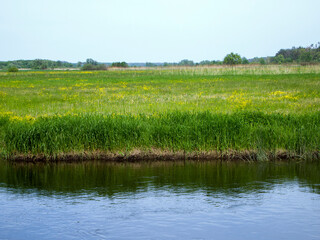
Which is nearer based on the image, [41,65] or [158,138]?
[158,138]

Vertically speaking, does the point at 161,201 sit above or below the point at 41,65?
below

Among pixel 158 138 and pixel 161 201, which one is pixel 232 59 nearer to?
pixel 158 138

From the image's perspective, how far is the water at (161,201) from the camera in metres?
9.20

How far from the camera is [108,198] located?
1145cm

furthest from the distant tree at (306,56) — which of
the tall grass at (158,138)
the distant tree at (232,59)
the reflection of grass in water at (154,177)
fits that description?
the reflection of grass in water at (154,177)

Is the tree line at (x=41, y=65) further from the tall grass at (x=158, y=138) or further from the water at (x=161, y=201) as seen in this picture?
the water at (x=161, y=201)

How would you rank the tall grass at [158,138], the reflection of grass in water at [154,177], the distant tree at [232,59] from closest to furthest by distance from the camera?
the reflection of grass in water at [154,177], the tall grass at [158,138], the distant tree at [232,59]

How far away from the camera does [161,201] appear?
11086 millimetres

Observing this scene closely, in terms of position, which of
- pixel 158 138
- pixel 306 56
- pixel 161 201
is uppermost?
pixel 306 56

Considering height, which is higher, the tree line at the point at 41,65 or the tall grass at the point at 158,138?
the tree line at the point at 41,65

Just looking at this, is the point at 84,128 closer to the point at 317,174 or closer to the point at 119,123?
the point at 119,123

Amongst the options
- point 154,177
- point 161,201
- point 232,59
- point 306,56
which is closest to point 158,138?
point 154,177

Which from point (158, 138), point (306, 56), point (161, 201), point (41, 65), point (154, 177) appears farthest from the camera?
point (41, 65)

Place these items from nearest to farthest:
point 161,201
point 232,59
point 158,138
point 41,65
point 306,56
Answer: point 161,201 < point 158,138 < point 306,56 < point 232,59 < point 41,65
